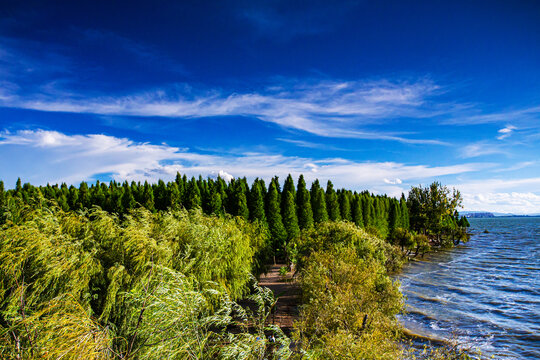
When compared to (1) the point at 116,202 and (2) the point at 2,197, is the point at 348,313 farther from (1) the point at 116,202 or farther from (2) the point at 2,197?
(1) the point at 116,202

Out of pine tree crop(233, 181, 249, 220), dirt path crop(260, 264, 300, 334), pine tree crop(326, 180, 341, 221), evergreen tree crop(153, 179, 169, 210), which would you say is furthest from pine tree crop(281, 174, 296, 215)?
evergreen tree crop(153, 179, 169, 210)

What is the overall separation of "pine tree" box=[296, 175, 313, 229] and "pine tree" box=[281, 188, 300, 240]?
177 cm

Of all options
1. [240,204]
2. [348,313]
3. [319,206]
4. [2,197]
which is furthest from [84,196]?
[348,313]

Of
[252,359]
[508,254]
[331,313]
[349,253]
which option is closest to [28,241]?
[252,359]

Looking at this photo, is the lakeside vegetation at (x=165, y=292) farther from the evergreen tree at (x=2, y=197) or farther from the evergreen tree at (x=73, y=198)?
the evergreen tree at (x=73, y=198)

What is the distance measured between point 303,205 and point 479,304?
72.5ft

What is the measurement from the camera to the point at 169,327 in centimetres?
790

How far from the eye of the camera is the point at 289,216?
39.3m

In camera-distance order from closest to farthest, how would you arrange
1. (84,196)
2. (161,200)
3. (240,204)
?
1. (240,204)
2. (161,200)
3. (84,196)

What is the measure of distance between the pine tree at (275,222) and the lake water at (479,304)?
1391cm

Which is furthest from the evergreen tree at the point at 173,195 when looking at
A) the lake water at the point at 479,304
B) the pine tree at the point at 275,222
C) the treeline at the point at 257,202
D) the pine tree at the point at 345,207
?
the lake water at the point at 479,304

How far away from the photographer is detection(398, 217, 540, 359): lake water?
18.0m

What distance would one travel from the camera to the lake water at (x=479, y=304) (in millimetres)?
18047

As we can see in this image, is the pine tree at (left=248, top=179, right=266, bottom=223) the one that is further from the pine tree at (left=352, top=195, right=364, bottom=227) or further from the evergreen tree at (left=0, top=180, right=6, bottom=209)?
the evergreen tree at (left=0, top=180, right=6, bottom=209)
